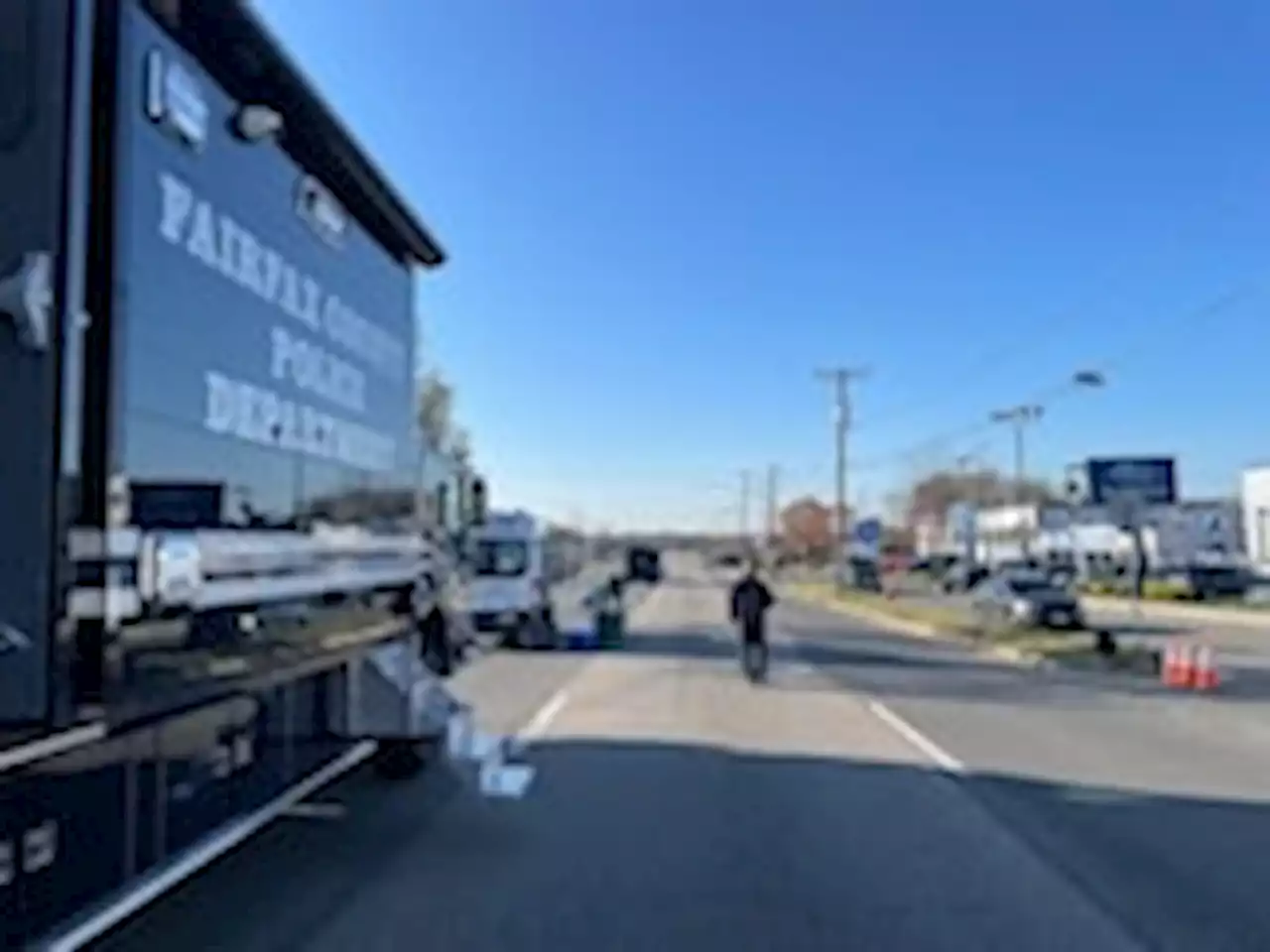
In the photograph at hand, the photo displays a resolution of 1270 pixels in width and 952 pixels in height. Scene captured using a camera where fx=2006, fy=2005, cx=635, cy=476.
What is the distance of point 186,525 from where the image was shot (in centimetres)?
675

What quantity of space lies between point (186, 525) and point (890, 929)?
4223 millimetres

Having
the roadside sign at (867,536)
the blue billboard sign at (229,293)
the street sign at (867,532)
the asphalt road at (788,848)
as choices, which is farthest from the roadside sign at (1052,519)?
the blue billboard sign at (229,293)

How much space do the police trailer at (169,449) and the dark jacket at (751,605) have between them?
1824cm

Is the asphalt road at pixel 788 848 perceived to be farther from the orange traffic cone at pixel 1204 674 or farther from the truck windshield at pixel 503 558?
the truck windshield at pixel 503 558

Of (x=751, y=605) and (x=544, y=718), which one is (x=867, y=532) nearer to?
(x=751, y=605)

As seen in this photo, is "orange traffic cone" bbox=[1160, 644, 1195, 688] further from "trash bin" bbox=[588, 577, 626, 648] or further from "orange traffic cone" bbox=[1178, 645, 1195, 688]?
"trash bin" bbox=[588, 577, 626, 648]

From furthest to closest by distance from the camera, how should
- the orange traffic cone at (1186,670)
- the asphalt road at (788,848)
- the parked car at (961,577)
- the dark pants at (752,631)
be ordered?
the parked car at (961,577) < the orange traffic cone at (1186,670) < the dark pants at (752,631) < the asphalt road at (788,848)

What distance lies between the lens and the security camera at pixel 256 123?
7.59 metres

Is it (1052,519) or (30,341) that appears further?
(1052,519)

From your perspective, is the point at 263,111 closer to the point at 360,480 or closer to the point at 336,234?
the point at 336,234

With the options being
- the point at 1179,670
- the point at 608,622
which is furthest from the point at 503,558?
the point at 1179,670

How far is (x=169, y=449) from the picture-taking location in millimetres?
6578

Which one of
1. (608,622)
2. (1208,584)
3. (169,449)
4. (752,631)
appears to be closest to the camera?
(169,449)

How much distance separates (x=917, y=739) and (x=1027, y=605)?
34915 millimetres
